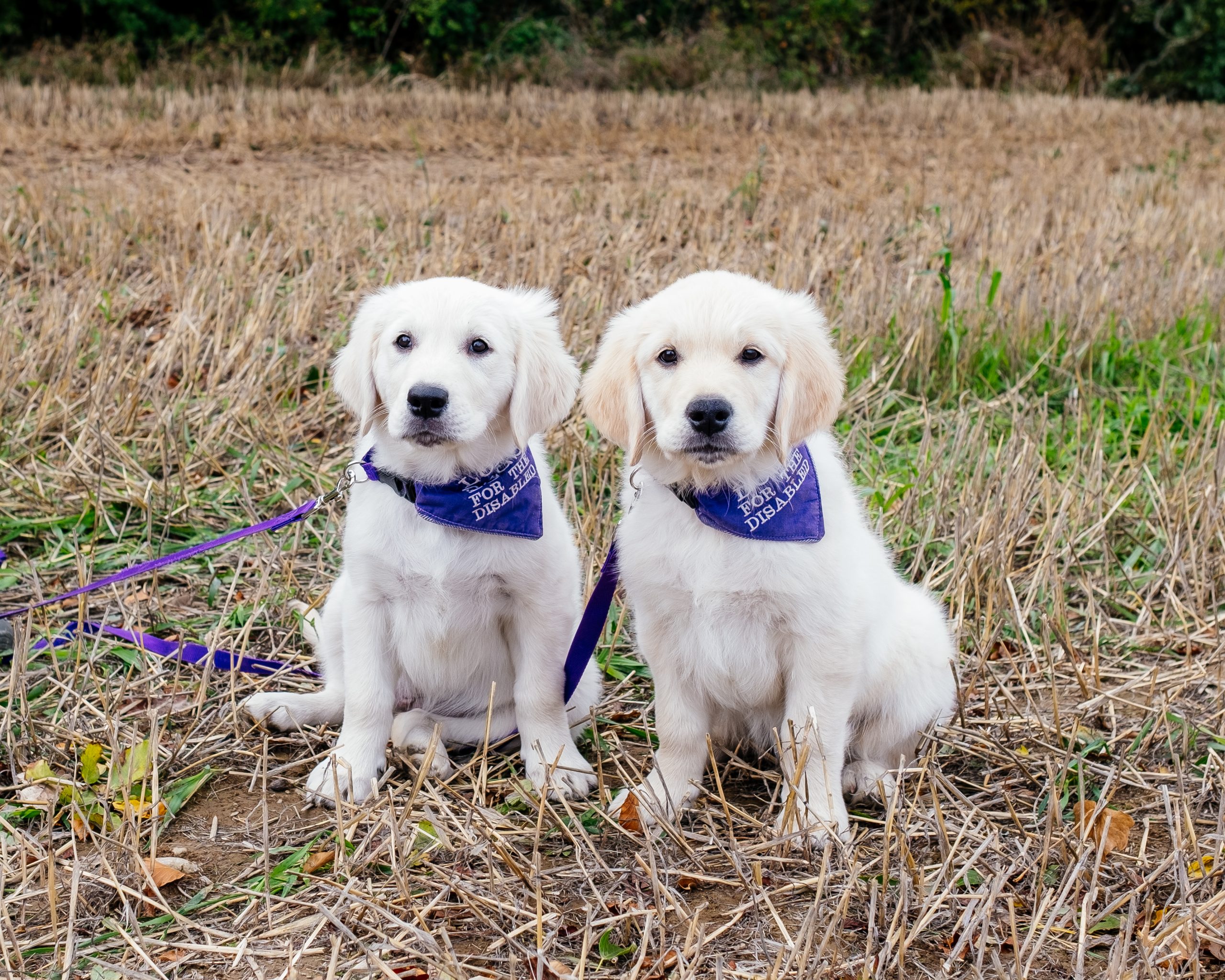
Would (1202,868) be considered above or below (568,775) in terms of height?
above

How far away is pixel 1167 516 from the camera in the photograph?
12.9 ft

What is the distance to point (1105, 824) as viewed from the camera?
2.30m

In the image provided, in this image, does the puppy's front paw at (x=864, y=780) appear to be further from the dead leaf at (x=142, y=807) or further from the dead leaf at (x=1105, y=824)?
the dead leaf at (x=142, y=807)

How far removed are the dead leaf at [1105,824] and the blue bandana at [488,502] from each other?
1299 millimetres

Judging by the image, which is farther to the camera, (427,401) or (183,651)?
(183,651)

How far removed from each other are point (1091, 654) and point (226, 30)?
18.7 meters

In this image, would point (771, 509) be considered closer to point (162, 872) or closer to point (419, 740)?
point (419, 740)

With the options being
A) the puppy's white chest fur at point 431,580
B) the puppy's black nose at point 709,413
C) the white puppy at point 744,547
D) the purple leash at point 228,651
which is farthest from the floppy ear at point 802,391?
the puppy's white chest fur at point 431,580

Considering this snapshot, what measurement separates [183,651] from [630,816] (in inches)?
55.4

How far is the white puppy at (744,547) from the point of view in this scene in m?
2.45

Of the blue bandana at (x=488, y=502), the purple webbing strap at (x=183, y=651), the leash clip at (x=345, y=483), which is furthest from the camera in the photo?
the purple webbing strap at (x=183, y=651)

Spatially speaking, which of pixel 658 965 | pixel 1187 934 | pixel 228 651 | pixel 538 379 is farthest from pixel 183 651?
pixel 1187 934

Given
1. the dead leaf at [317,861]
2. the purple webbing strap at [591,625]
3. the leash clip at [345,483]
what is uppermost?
the leash clip at [345,483]

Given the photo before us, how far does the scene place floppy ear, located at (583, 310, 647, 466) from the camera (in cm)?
254
